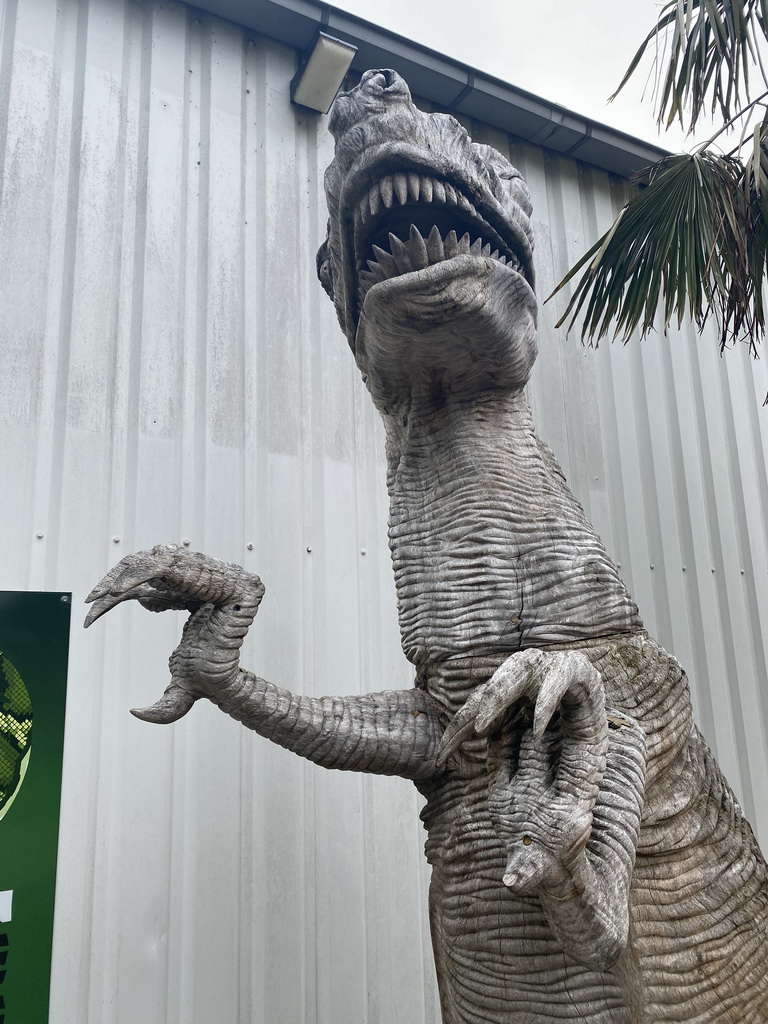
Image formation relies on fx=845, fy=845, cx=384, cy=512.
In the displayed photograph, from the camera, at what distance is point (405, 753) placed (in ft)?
5.13

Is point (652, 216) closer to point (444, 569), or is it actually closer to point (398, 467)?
point (398, 467)

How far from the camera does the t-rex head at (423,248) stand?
1.48 m

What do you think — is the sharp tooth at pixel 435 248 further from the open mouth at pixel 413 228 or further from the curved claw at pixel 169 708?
the curved claw at pixel 169 708

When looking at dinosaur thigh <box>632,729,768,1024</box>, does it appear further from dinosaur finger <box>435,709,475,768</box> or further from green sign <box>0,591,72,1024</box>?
green sign <box>0,591,72,1024</box>

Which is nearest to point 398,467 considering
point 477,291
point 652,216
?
point 477,291

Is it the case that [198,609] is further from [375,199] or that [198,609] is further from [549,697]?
[375,199]

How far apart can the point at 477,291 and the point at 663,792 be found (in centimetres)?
93

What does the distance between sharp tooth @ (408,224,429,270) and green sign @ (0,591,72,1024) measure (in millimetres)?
1515

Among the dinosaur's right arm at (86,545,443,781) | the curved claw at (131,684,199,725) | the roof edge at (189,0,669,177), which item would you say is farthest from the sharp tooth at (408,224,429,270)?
the roof edge at (189,0,669,177)

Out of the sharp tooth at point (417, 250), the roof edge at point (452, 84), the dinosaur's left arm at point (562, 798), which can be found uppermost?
the roof edge at point (452, 84)

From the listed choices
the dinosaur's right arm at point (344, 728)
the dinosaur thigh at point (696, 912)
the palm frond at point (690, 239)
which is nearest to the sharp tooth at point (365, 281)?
the dinosaur's right arm at point (344, 728)

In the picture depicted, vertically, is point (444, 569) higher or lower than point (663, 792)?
higher

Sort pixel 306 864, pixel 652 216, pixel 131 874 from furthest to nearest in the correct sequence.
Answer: pixel 652 216
pixel 306 864
pixel 131 874

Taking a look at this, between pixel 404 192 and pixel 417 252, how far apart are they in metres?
0.10
